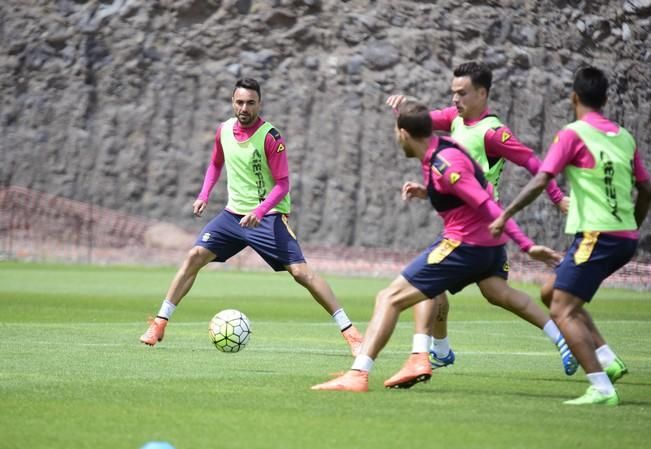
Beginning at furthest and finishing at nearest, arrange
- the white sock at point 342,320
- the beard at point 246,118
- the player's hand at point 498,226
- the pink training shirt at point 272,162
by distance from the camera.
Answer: the beard at point 246,118, the pink training shirt at point 272,162, the white sock at point 342,320, the player's hand at point 498,226

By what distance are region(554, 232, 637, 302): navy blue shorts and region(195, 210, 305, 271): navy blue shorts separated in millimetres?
4096

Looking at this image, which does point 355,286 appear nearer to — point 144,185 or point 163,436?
point 144,185

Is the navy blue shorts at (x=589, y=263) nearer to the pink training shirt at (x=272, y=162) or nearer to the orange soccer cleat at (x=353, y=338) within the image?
the orange soccer cleat at (x=353, y=338)

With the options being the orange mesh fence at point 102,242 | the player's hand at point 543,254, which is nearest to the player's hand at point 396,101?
the player's hand at point 543,254

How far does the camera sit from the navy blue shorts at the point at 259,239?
41.9 ft

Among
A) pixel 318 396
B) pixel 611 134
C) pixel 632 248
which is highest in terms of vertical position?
pixel 611 134

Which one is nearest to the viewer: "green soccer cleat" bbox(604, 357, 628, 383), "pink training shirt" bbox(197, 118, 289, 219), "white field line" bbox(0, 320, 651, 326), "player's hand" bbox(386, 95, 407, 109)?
"green soccer cleat" bbox(604, 357, 628, 383)

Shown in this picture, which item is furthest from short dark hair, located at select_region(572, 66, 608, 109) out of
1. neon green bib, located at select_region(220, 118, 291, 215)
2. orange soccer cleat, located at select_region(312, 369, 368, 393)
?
neon green bib, located at select_region(220, 118, 291, 215)

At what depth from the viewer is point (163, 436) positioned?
7.28m

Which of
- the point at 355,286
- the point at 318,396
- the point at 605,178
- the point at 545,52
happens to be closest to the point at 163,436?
the point at 318,396

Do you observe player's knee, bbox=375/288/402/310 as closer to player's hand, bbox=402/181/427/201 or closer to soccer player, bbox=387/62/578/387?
player's hand, bbox=402/181/427/201

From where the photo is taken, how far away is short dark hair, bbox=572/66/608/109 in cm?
905

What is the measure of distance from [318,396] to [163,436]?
204 centimetres

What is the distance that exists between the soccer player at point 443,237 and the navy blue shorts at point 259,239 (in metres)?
3.35
